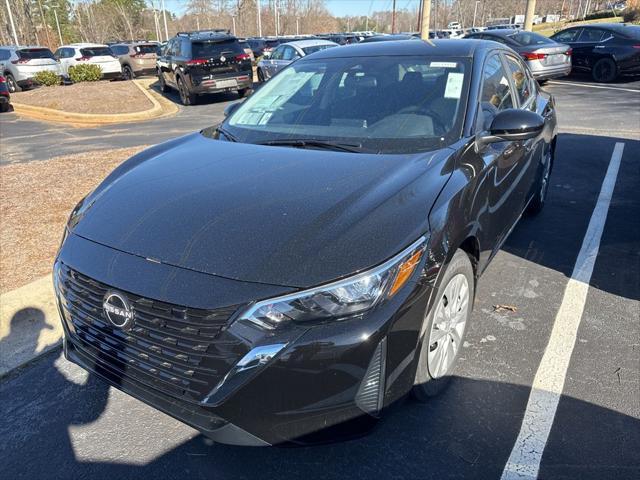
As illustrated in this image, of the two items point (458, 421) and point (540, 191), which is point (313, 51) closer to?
point (540, 191)

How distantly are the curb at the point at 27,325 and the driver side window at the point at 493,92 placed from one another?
302 centimetres

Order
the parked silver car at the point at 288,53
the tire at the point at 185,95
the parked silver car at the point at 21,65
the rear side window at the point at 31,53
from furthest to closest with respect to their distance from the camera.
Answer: the rear side window at the point at 31,53 → the parked silver car at the point at 21,65 → the parked silver car at the point at 288,53 → the tire at the point at 185,95

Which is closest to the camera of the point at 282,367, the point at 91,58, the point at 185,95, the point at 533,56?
the point at 282,367

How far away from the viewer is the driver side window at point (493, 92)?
9.97ft

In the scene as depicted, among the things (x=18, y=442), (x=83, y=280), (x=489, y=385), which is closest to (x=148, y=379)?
(x=83, y=280)

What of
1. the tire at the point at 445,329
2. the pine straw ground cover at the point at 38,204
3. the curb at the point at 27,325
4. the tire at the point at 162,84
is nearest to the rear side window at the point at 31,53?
the tire at the point at 162,84

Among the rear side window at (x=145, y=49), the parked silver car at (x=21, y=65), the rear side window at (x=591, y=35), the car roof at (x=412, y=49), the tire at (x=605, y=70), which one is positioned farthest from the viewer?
the rear side window at (x=145, y=49)

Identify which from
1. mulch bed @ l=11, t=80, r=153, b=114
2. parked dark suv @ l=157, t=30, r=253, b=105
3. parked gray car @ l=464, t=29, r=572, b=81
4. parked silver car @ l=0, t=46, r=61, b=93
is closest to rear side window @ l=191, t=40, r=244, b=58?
parked dark suv @ l=157, t=30, r=253, b=105

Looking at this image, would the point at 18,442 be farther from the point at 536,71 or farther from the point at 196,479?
the point at 536,71

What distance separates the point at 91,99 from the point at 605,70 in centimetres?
1512

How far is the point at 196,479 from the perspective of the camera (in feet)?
7.18

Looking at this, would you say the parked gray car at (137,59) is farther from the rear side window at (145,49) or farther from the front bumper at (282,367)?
the front bumper at (282,367)

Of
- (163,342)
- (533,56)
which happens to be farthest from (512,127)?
(533,56)

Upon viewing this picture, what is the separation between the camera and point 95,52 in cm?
2142
